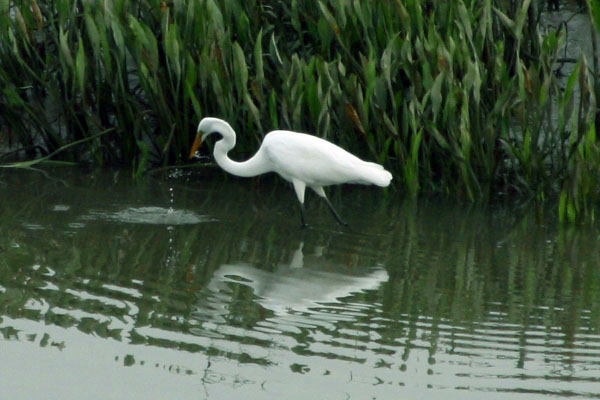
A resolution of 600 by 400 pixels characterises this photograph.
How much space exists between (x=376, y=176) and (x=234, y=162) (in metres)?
1.05

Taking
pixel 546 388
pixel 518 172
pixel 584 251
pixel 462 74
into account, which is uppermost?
pixel 462 74

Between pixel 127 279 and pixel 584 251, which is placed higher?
pixel 584 251

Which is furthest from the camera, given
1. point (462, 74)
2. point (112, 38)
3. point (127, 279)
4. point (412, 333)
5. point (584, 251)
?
point (112, 38)

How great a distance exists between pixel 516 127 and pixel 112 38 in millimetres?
2767

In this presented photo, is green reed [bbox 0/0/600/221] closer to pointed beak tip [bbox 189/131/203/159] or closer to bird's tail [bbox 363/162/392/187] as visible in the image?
pointed beak tip [bbox 189/131/203/159]

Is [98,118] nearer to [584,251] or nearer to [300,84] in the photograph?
[300,84]

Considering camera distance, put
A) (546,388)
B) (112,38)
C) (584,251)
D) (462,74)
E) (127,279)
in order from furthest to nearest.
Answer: (112,38) < (462,74) < (584,251) < (127,279) < (546,388)

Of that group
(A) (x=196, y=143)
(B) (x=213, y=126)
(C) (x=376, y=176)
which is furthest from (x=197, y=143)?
(C) (x=376, y=176)

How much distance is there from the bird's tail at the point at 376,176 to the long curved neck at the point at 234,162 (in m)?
0.70

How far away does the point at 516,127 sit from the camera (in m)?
8.34

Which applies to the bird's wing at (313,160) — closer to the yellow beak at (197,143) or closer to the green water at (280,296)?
the green water at (280,296)

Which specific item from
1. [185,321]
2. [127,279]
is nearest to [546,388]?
[185,321]

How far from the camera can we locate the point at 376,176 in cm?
701

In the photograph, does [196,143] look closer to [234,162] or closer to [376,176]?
[234,162]
